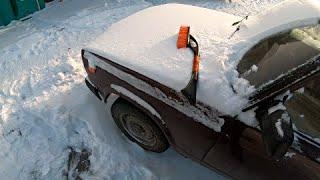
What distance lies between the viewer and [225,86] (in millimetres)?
2727

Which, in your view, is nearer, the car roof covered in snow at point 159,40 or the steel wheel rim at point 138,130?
the car roof covered in snow at point 159,40

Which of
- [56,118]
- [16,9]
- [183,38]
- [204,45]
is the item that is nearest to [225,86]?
[204,45]

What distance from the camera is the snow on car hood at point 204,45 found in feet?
9.02

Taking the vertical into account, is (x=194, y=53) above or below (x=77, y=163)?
above

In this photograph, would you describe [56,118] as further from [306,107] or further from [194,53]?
[306,107]

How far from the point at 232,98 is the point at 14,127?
103 inches

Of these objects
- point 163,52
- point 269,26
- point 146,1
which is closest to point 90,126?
point 163,52

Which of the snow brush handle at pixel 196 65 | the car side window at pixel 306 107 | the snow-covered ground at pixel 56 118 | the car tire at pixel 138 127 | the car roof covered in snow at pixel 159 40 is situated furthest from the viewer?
the snow-covered ground at pixel 56 118

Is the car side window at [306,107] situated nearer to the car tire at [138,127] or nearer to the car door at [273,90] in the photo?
the car door at [273,90]

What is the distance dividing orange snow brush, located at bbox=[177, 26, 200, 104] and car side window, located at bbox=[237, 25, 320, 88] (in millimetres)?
362

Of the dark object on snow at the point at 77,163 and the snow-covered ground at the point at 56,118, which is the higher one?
the snow-covered ground at the point at 56,118

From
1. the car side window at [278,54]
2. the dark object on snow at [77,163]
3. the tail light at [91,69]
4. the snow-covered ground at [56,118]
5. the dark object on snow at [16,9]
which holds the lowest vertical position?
the dark object on snow at [77,163]

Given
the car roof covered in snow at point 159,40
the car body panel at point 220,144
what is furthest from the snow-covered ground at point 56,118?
the car roof covered in snow at point 159,40

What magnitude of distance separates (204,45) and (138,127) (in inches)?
42.3
